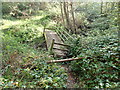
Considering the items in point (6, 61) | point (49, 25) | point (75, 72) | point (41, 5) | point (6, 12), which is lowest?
point (75, 72)

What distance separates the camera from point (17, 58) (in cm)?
392

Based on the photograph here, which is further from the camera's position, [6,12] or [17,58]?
[6,12]

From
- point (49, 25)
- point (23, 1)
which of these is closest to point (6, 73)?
point (49, 25)

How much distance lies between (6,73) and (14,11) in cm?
1085

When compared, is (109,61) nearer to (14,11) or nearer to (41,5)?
(14,11)

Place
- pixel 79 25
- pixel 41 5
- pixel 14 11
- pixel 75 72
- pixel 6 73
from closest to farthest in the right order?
pixel 6 73 → pixel 75 72 → pixel 79 25 → pixel 14 11 → pixel 41 5

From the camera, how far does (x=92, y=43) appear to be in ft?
15.0

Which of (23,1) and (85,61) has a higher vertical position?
(23,1)

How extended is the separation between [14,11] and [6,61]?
1025 cm

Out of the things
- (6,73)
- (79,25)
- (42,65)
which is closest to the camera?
(6,73)

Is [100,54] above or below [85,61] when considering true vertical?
above

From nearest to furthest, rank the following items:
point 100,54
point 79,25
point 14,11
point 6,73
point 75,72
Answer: point 6,73
point 100,54
point 75,72
point 79,25
point 14,11

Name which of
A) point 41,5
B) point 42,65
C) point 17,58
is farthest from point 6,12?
point 42,65

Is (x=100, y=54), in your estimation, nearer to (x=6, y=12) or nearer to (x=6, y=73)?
(x=6, y=73)
